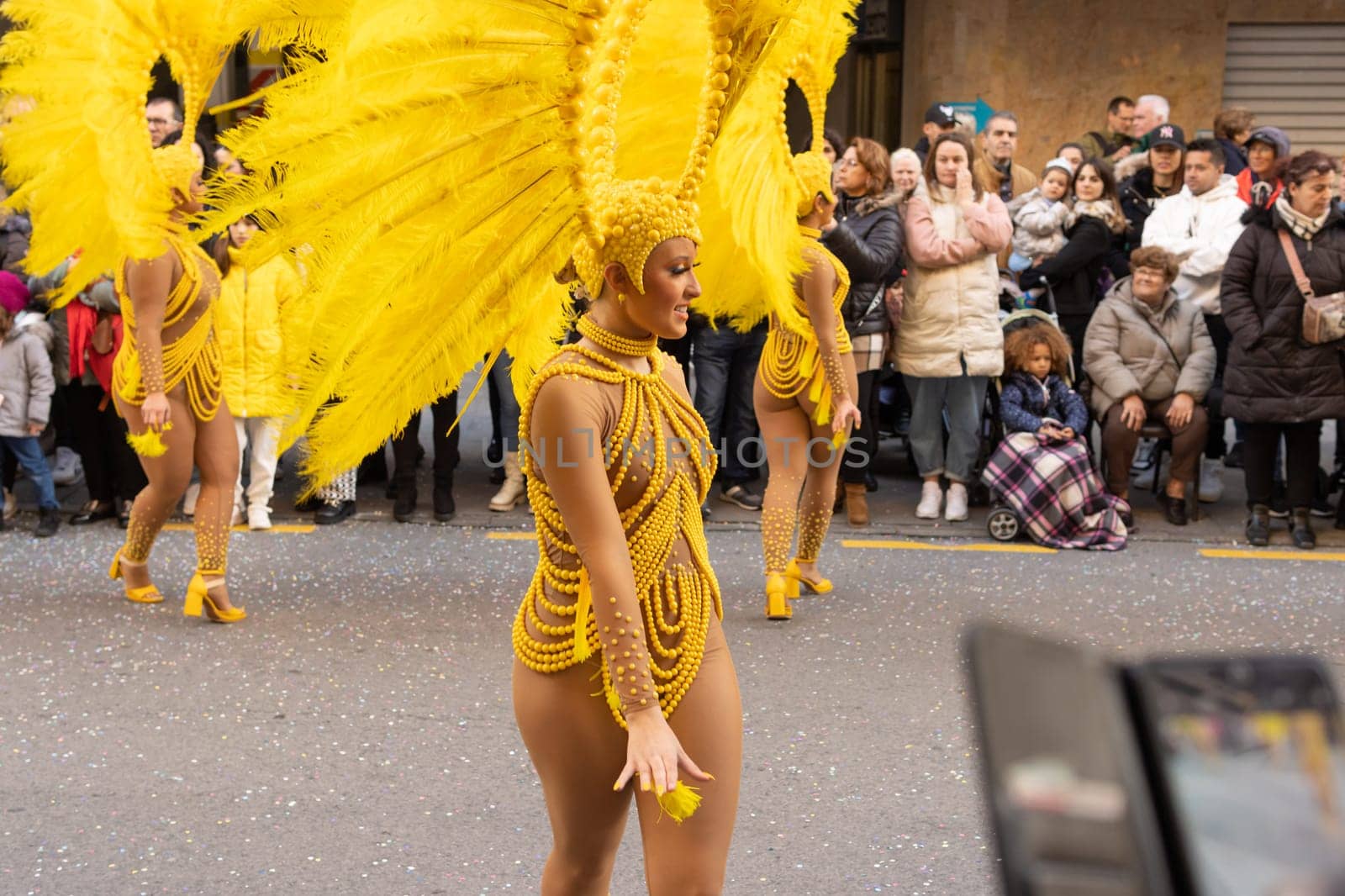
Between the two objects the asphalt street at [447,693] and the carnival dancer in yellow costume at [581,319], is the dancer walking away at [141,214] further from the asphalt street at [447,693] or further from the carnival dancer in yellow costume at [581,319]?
the carnival dancer in yellow costume at [581,319]

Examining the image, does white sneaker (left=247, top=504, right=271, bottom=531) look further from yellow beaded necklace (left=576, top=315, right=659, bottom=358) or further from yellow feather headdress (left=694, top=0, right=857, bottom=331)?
yellow beaded necklace (left=576, top=315, right=659, bottom=358)

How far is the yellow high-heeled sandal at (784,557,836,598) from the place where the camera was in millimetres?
6371

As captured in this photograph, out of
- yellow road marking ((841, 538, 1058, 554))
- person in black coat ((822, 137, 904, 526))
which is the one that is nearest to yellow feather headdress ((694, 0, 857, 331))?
person in black coat ((822, 137, 904, 526))

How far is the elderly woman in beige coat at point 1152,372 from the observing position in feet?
26.2

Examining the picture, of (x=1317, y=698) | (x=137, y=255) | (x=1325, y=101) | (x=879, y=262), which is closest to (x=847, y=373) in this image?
(x=879, y=262)

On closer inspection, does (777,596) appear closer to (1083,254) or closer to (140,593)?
(140,593)

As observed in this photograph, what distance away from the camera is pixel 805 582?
257 inches

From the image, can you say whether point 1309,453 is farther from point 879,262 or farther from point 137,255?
point 137,255

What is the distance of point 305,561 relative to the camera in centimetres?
716

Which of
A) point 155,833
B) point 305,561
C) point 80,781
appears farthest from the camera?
point 305,561

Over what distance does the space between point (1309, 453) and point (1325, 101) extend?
24.2 feet

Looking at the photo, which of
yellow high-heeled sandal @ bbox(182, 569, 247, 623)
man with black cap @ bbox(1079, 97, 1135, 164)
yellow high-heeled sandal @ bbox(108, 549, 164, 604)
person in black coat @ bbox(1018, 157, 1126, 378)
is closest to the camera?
yellow high-heeled sandal @ bbox(182, 569, 247, 623)

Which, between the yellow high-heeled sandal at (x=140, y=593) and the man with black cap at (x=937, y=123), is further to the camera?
the man with black cap at (x=937, y=123)

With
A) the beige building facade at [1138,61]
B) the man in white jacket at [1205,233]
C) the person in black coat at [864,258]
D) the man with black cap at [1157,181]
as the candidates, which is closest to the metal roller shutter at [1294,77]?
the beige building facade at [1138,61]
